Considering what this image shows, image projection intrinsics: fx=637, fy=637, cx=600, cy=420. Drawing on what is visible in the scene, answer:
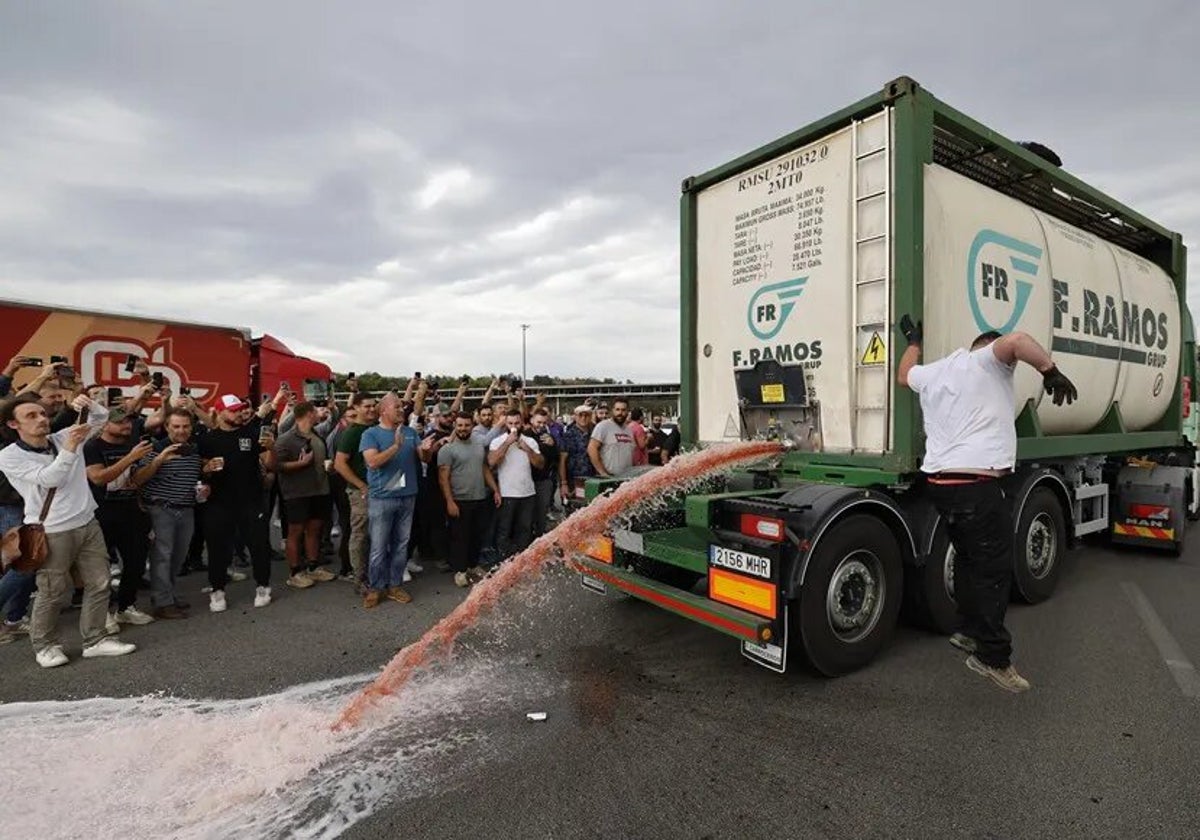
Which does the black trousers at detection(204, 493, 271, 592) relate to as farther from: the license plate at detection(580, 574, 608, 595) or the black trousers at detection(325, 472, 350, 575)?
the license plate at detection(580, 574, 608, 595)

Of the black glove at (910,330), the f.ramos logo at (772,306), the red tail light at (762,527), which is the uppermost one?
the f.ramos logo at (772,306)

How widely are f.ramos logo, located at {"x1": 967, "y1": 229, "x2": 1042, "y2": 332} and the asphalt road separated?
233cm

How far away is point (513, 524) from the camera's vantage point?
22.9 feet

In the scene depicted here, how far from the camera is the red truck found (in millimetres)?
9203

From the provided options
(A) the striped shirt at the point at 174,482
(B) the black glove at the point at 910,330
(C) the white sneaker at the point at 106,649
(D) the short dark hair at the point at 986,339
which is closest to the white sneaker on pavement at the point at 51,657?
(C) the white sneaker at the point at 106,649


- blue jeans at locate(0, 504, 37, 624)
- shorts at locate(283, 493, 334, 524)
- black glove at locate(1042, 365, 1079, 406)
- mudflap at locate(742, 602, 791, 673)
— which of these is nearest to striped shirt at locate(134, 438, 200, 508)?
blue jeans at locate(0, 504, 37, 624)

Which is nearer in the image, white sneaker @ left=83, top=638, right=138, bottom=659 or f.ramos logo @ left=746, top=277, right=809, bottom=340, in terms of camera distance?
white sneaker @ left=83, top=638, right=138, bottom=659

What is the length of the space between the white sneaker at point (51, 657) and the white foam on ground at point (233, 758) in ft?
2.23

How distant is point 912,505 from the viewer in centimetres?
430

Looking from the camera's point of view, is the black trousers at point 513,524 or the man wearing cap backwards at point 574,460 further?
the man wearing cap backwards at point 574,460

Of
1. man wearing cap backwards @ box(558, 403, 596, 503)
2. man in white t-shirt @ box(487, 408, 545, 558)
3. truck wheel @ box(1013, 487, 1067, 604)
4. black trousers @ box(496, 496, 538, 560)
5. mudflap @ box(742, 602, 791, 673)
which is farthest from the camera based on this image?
man wearing cap backwards @ box(558, 403, 596, 503)

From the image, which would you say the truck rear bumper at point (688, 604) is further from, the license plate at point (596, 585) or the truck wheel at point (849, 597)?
the truck wheel at point (849, 597)

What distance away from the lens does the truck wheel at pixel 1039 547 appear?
508 centimetres

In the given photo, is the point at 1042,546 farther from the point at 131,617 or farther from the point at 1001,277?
the point at 131,617
